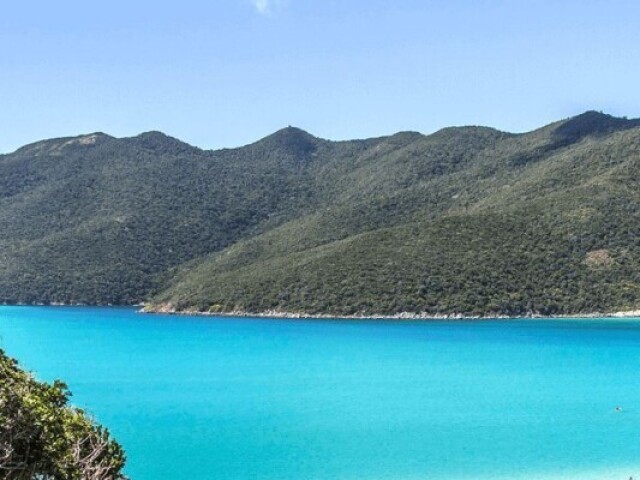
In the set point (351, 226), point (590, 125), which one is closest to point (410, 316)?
point (351, 226)

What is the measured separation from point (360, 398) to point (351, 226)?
273ft

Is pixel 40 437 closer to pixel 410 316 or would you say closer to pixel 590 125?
pixel 410 316

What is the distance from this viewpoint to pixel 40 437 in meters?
11.2

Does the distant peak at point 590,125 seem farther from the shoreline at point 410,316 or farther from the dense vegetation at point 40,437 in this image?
the dense vegetation at point 40,437

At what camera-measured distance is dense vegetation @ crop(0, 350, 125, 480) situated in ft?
35.6

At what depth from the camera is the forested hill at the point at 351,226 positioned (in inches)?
3760

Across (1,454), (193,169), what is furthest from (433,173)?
(1,454)

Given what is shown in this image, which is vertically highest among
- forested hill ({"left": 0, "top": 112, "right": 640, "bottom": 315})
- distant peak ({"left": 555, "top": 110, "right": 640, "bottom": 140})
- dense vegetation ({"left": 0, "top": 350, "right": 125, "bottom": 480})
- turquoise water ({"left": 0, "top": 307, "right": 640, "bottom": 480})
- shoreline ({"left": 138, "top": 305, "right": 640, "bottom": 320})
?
distant peak ({"left": 555, "top": 110, "right": 640, "bottom": 140})

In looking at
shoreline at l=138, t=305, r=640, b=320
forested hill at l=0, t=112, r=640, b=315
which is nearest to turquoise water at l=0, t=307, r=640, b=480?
shoreline at l=138, t=305, r=640, b=320

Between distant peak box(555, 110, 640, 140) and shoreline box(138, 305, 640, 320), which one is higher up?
distant peak box(555, 110, 640, 140)

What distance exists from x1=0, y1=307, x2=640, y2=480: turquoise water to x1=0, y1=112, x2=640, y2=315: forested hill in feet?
43.7

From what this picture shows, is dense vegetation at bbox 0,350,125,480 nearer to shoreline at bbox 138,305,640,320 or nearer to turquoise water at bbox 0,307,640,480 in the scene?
turquoise water at bbox 0,307,640,480

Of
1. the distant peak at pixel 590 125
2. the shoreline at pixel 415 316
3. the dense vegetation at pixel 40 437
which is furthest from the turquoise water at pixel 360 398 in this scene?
the distant peak at pixel 590 125

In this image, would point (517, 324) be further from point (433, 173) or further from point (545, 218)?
point (433, 173)
